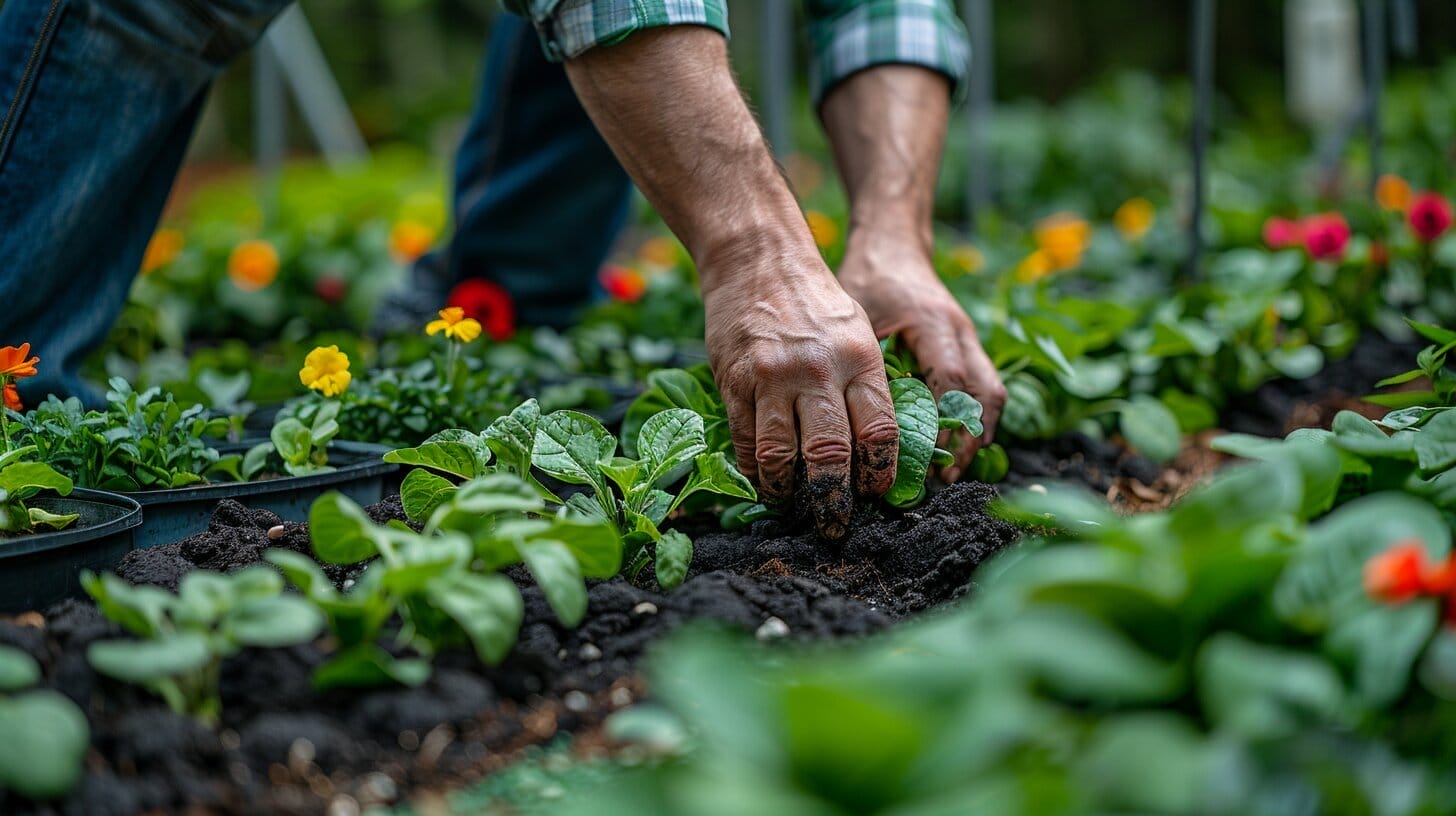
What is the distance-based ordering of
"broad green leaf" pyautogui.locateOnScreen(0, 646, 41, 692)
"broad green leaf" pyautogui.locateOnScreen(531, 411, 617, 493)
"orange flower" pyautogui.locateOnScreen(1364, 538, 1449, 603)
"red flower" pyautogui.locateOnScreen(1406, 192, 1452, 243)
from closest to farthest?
"orange flower" pyautogui.locateOnScreen(1364, 538, 1449, 603) → "broad green leaf" pyautogui.locateOnScreen(0, 646, 41, 692) → "broad green leaf" pyautogui.locateOnScreen(531, 411, 617, 493) → "red flower" pyautogui.locateOnScreen(1406, 192, 1452, 243)

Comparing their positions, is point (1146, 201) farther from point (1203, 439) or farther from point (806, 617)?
point (806, 617)

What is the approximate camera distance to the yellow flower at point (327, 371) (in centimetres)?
181

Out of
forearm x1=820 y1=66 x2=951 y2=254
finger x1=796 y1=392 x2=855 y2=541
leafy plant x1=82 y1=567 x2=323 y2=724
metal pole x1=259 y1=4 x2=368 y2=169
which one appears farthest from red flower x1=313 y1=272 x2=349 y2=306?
leafy plant x1=82 y1=567 x2=323 y2=724

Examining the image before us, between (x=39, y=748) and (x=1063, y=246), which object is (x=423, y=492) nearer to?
(x=39, y=748)

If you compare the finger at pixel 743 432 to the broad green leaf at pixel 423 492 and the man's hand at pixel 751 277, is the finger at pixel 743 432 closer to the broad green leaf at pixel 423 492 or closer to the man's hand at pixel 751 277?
the man's hand at pixel 751 277

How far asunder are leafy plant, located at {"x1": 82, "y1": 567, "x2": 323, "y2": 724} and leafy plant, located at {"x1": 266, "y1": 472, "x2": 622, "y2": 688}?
0.15 feet

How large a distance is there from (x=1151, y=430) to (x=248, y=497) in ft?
4.75

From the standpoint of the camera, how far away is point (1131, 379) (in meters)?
2.40

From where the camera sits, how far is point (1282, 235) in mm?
3127

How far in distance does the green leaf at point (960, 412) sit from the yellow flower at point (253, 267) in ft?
7.36

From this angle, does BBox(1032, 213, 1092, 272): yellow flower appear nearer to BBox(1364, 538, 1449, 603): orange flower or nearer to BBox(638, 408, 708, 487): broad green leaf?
BBox(638, 408, 708, 487): broad green leaf

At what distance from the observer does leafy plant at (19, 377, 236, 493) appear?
5.27ft

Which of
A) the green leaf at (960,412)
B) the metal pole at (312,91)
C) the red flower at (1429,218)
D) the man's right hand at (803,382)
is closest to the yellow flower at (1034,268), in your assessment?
the red flower at (1429,218)

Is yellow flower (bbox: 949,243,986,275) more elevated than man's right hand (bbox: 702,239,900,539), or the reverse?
man's right hand (bbox: 702,239,900,539)
